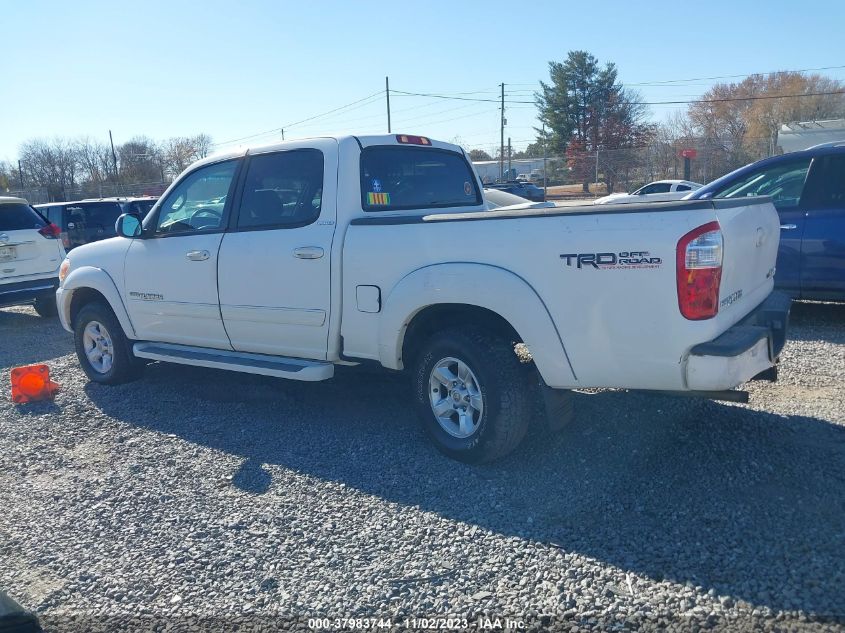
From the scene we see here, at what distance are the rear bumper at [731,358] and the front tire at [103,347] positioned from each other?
5056 millimetres

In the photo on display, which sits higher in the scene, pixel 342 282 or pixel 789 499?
pixel 342 282

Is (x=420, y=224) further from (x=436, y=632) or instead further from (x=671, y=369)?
(x=436, y=632)

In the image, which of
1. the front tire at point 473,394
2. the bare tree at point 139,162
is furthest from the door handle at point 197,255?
the bare tree at point 139,162

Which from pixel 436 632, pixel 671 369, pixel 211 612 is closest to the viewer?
pixel 436 632

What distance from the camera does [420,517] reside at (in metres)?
4.09

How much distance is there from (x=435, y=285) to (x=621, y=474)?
5.07 ft

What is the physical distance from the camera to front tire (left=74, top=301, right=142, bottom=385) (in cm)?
692

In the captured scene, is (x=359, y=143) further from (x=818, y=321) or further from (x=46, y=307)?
(x=46, y=307)

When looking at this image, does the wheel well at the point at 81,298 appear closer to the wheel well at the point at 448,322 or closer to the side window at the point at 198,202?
the side window at the point at 198,202

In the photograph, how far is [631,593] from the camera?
325 cm

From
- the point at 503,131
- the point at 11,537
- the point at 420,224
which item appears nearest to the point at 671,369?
the point at 420,224

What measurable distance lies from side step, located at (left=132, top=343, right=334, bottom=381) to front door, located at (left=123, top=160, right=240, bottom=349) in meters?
0.07

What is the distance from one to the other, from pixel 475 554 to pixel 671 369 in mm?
1358

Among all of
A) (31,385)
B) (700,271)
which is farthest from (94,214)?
(700,271)
